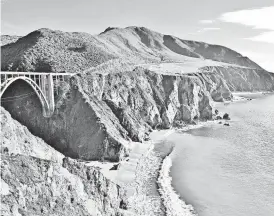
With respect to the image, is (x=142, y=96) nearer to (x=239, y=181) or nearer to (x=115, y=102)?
(x=115, y=102)

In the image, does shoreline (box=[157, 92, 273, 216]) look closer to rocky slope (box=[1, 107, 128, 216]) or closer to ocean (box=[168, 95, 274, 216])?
ocean (box=[168, 95, 274, 216])

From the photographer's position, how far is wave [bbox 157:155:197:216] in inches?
1486

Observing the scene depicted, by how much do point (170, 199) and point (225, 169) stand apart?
14971mm

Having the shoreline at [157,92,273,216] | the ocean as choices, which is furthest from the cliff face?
the ocean

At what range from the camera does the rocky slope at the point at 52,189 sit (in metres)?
21.8

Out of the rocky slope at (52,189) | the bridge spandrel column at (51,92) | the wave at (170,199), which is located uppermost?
the bridge spandrel column at (51,92)

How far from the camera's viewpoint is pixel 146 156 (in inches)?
2280

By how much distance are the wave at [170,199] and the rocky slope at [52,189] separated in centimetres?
888

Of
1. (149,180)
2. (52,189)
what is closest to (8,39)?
(149,180)

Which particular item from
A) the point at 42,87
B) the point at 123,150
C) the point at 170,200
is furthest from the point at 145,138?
the point at 170,200

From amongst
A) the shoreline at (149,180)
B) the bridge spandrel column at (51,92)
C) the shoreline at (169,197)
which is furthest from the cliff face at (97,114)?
the shoreline at (169,197)

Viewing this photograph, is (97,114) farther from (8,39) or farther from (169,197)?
(8,39)

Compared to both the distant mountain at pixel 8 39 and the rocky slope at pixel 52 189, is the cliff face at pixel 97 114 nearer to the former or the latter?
the rocky slope at pixel 52 189

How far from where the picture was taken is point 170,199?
41.0m
